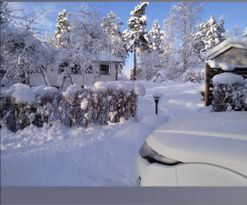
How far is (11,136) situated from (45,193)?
526 mm

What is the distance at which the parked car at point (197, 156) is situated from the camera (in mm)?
1470

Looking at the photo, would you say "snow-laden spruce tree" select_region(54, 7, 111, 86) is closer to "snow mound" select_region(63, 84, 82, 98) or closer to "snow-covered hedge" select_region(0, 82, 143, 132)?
"snow mound" select_region(63, 84, 82, 98)

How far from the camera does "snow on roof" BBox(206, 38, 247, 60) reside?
2596 millimetres

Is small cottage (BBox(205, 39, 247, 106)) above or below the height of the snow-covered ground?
above

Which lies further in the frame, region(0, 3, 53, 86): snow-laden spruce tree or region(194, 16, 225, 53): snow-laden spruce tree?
region(194, 16, 225, 53): snow-laden spruce tree

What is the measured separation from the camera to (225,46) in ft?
8.53

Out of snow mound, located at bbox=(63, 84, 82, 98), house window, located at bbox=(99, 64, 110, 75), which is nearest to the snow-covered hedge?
snow mound, located at bbox=(63, 84, 82, 98)

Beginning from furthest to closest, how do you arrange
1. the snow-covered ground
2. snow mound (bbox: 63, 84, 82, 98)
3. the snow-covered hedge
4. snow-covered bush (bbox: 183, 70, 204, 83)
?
snow mound (bbox: 63, 84, 82, 98), snow-covered bush (bbox: 183, 70, 204, 83), the snow-covered hedge, the snow-covered ground

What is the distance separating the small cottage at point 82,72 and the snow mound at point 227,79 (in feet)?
2.71

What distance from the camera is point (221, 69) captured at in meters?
2.65

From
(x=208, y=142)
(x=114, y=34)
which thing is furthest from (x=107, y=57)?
(x=208, y=142)

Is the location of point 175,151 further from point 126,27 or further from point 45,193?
point 126,27

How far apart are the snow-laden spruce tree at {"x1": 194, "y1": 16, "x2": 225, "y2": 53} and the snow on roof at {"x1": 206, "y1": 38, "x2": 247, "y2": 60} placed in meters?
0.04

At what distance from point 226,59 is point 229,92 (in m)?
0.29
